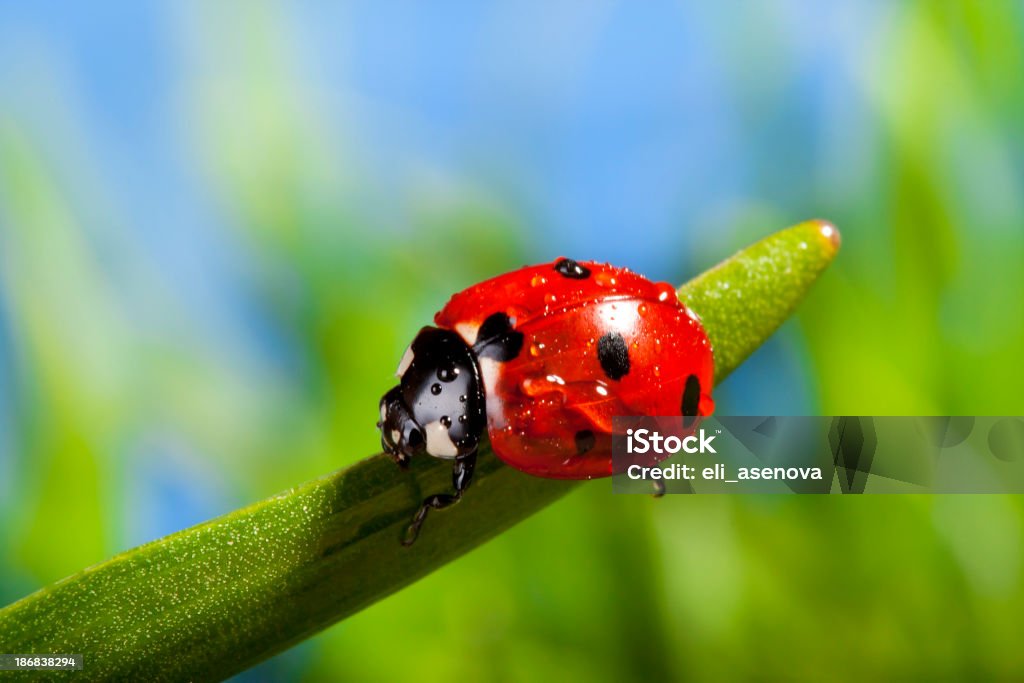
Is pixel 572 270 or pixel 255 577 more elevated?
pixel 572 270

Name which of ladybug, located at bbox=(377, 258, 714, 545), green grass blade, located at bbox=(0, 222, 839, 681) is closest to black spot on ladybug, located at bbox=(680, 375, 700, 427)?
ladybug, located at bbox=(377, 258, 714, 545)

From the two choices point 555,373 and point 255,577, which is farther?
point 555,373

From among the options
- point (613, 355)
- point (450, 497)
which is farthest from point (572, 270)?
point (450, 497)

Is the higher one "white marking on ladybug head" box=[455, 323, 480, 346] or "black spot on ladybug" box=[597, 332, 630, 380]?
"white marking on ladybug head" box=[455, 323, 480, 346]

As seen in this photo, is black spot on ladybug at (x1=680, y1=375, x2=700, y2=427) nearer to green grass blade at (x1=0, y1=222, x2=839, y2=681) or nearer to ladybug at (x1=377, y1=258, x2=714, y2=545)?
ladybug at (x1=377, y1=258, x2=714, y2=545)

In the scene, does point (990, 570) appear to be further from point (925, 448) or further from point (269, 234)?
point (269, 234)

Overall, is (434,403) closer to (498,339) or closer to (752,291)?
(498,339)
